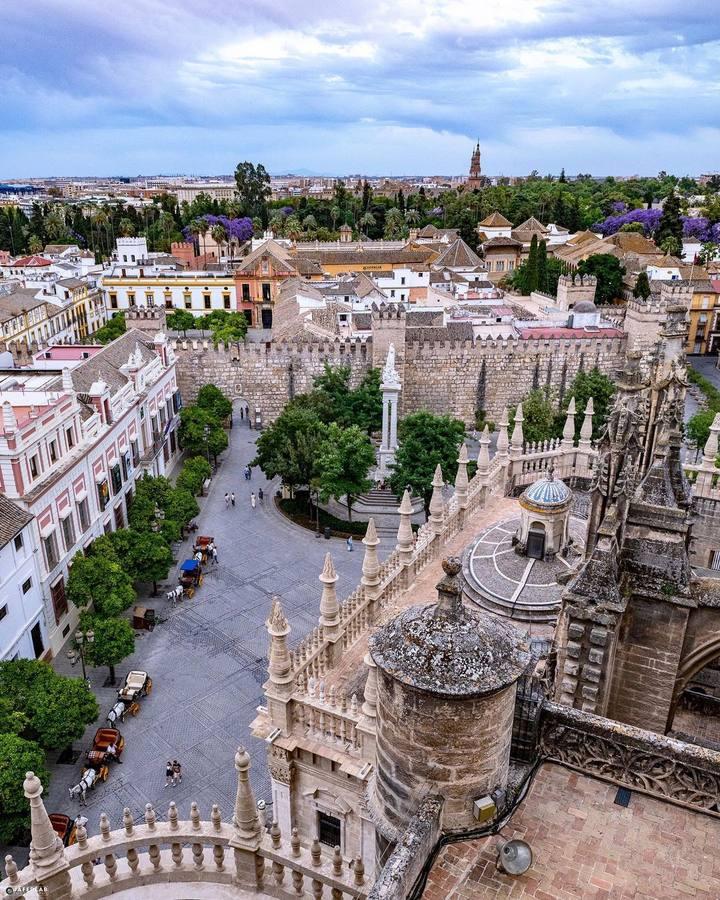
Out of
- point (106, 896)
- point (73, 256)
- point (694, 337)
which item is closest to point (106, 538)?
point (106, 896)

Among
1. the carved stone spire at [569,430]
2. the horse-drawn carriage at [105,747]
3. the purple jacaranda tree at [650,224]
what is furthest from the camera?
the purple jacaranda tree at [650,224]

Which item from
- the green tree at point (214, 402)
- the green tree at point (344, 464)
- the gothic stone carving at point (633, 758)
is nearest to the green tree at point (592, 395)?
the green tree at point (344, 464)

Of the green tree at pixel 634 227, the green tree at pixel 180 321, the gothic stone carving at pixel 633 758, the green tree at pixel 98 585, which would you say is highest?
the green tree at pixel 634 227

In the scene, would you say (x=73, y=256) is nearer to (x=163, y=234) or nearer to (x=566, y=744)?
(x=163, y=234)

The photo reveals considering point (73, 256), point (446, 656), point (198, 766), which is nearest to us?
point (446, 656)

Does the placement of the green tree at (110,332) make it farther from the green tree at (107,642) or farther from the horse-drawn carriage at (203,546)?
the green tree at (107,642)

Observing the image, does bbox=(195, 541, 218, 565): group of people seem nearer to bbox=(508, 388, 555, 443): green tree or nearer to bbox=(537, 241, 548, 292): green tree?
bbox=(508, 388, 555, 443): green tree
